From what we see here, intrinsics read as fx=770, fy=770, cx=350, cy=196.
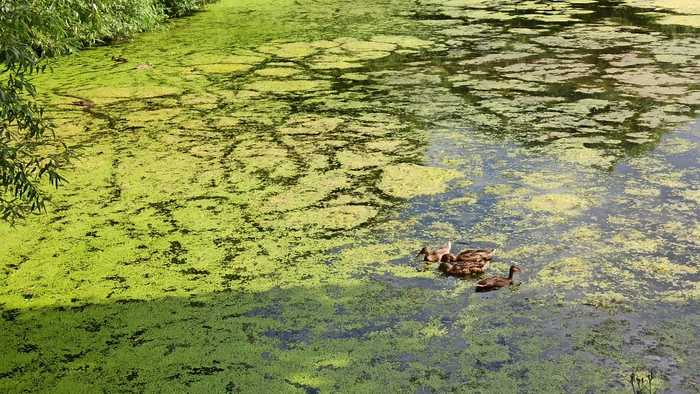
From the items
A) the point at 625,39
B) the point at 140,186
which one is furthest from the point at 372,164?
the point at 625,39

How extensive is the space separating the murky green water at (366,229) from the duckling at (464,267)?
0.04 m

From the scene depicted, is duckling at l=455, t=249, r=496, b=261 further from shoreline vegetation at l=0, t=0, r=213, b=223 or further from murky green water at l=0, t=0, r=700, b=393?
shoreline vegetation at l=0, t=0, r=213, b=223

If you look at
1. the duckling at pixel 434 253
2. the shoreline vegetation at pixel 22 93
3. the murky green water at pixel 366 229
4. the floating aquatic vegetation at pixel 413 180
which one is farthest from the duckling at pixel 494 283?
the shoreline vegetation at pixel 22 93

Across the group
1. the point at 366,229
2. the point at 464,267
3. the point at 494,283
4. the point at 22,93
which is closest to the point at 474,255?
the point at 464,267

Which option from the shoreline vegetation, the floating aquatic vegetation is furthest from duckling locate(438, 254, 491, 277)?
the shoreline vegetation

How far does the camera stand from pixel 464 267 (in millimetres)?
2498

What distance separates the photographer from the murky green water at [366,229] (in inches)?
80.7

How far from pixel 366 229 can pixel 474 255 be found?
475 mm

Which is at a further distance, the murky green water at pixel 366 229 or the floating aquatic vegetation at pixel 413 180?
the floating aquatic vegetation at pixel 413 180

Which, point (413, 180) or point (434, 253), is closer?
point (434, 253)

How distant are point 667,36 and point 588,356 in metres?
4.73

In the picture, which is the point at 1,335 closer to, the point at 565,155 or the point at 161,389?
the point at 161,389

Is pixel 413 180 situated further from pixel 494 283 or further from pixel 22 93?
pixel 22 93

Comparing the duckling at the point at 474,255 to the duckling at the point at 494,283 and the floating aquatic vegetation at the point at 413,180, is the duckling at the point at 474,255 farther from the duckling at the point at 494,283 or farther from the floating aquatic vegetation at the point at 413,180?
the floating aquatic vegetation at the point at 413,180
